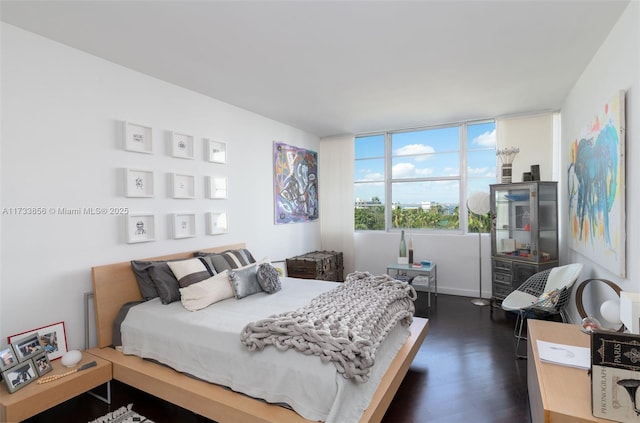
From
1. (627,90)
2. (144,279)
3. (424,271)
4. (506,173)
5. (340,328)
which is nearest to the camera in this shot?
(340,328)

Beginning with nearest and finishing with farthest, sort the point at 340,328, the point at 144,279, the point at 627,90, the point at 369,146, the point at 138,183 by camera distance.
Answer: the point at 340,328, the point at 627,90, the point at 144,279, the point at 138,183, the point at 369,146

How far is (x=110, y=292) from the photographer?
2.55 metres

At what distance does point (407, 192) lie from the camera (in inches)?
204

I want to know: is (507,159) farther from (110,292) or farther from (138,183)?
(110,292)

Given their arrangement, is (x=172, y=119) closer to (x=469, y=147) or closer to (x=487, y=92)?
(x=487, y=92)

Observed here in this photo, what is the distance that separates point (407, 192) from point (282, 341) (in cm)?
385

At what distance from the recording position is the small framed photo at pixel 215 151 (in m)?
3.45

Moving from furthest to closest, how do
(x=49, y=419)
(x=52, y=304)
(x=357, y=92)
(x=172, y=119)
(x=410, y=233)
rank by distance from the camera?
(x=410, y=233)
(x=357, y=92)
(x=172, y=119)
(x=52, y=304)
(x=49, y=419)

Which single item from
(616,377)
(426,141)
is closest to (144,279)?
(616,377)

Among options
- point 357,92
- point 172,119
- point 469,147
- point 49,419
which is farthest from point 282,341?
point 469,147

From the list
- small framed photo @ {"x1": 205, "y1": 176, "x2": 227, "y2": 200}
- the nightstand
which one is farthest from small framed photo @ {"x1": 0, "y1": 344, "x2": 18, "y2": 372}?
small framed photo @ {"x1": 205, "y1": 176, "x2": 227, "y2": 200}

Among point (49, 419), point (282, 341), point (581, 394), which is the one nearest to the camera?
point (581, 394)

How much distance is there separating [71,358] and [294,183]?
3320 mm

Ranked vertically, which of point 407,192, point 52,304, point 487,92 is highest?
point 487,92
